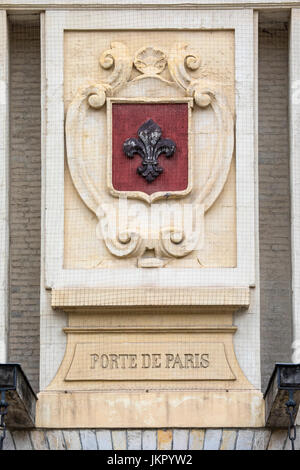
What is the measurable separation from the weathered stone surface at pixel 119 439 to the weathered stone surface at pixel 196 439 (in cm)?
66

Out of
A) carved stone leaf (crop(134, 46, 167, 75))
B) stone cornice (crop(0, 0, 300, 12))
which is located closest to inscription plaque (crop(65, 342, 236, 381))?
carved stone leaf (crop(134, 46, 167, 75))

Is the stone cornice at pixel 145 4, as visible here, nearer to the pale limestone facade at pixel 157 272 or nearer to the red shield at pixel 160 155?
the pale limestone facade at pixel 157 272

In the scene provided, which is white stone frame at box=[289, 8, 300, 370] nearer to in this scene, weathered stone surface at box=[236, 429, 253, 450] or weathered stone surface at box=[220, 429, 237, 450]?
weathered stone surface at box=[236, 429, 253, 450]

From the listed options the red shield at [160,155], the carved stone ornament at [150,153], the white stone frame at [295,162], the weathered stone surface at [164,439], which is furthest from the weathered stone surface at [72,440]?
the red shield at [160,155]

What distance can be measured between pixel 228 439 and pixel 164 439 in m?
0.65

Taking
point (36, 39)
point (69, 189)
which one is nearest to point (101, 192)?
point (69, 189)

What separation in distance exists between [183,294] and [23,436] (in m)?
2.19

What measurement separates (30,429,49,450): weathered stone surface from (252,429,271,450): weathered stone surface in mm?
2121

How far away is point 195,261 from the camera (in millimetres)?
24141

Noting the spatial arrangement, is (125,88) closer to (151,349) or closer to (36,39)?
(36,39)

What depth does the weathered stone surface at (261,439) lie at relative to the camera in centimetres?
2359

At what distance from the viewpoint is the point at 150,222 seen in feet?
79.4

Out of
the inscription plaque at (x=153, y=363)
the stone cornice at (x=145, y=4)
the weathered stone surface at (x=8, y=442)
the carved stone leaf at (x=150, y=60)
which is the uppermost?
the stone cornice at (x=145, y=4)

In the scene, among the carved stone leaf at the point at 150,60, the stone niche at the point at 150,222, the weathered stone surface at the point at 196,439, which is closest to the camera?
the weathered stone surface at the point at 196,439
